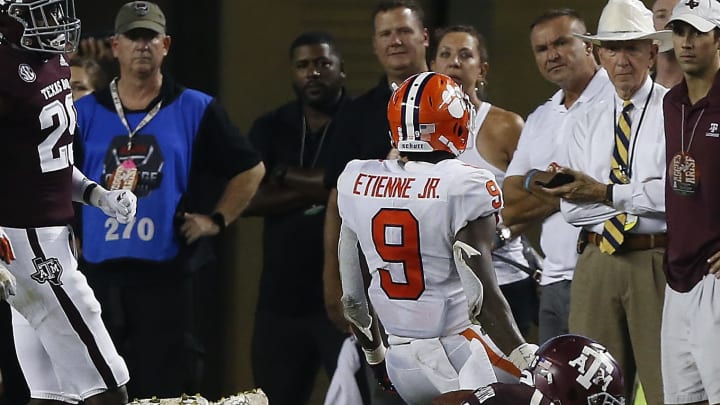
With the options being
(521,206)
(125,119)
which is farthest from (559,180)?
(125,119)

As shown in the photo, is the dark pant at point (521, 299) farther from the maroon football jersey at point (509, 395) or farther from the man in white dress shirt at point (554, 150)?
the maroon football jersey at point (509, 395)

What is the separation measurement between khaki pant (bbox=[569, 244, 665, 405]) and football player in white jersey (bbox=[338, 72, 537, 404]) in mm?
1367

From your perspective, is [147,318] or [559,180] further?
[147,318]

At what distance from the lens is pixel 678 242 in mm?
5746

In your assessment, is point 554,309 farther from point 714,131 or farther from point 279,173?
point 279,173

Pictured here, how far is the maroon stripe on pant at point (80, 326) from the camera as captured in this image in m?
5.79

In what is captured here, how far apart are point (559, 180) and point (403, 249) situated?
1.35 meters

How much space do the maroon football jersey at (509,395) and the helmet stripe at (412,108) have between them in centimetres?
101

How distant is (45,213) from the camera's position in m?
5.83

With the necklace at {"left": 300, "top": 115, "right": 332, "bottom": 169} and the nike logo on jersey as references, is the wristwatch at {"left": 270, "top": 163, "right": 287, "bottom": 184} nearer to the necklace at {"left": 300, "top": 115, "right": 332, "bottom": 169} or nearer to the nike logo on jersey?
the necklace at {"left": 300, "top": 115, "right": 332, "bottom": 169}

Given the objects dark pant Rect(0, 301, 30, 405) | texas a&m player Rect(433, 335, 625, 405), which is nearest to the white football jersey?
texas a&m player Rect(433, 335, 625, 405)

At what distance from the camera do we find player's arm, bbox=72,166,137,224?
596cm

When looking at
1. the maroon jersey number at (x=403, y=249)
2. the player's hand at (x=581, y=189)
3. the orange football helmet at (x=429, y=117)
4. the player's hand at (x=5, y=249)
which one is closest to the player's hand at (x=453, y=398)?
the maroon jersey number at (x=403, y=249)

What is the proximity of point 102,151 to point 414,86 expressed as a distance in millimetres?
2264
